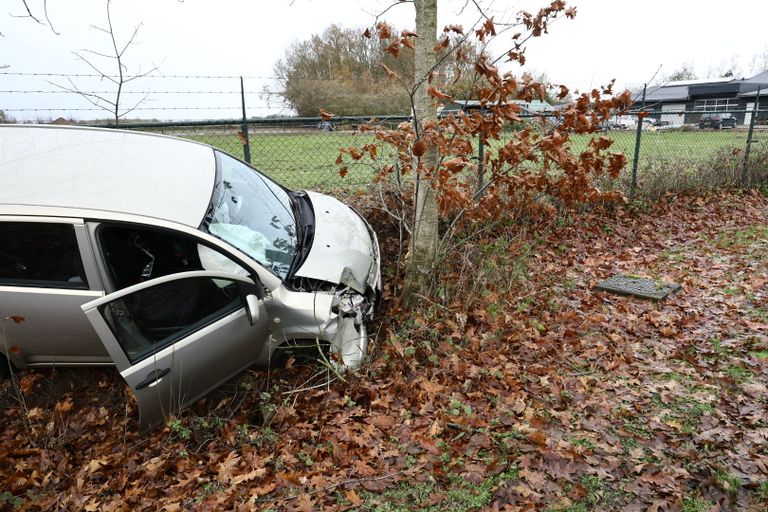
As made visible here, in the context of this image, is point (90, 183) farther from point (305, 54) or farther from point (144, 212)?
point (305, 54)

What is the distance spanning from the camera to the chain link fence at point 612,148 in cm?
681

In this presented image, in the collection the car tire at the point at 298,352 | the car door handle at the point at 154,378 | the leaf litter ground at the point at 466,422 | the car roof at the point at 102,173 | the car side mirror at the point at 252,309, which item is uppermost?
the car roof at the point at 102,173

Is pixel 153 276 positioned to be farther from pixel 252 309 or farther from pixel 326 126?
pixel 326 126

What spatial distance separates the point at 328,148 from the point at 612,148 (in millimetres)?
6336

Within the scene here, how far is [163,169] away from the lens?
13.8 feet

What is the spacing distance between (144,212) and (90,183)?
0.54 meters

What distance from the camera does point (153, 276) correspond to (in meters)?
3.96

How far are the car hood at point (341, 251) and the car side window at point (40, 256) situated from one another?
1.56 meters

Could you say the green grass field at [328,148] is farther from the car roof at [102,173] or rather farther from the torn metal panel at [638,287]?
the car roof at [102,173]

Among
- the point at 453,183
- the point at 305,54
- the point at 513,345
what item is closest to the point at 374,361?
the point at 513,345

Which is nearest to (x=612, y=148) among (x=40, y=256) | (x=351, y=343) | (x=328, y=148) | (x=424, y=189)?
(x=328, y=148)

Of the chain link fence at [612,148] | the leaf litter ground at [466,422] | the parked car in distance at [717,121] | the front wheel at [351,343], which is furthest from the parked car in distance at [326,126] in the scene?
the parked car in distance at [717,121]

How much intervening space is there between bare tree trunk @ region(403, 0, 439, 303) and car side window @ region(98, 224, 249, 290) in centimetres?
193

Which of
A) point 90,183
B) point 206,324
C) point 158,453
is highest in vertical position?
point 90,183
